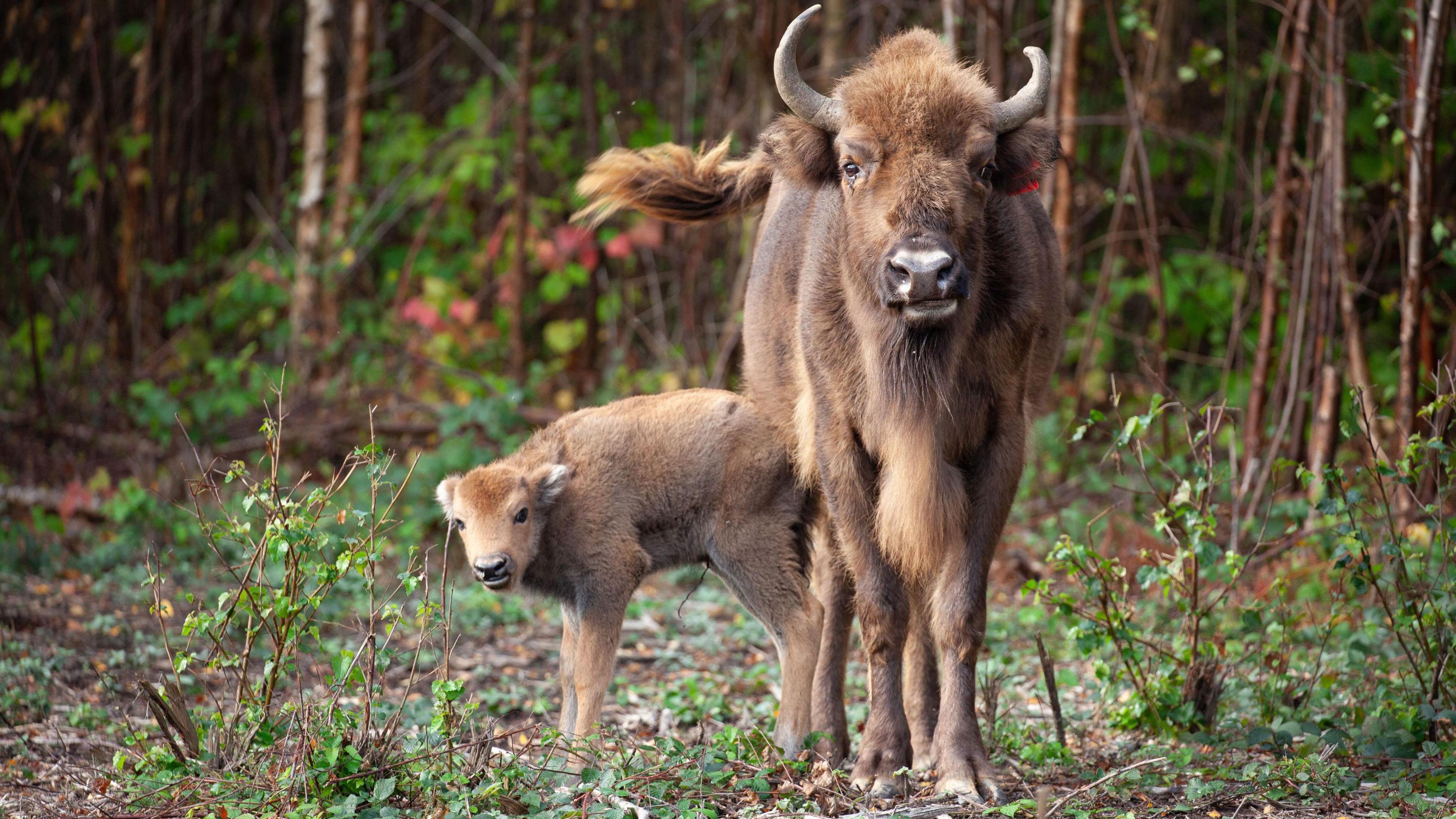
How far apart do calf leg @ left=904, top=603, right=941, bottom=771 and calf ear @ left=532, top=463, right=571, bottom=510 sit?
1688 mm

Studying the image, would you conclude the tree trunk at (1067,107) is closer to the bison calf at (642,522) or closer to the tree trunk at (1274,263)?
the tree trunk at (1274,263)

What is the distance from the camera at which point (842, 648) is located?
6.04m

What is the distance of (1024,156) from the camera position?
518 centimetres

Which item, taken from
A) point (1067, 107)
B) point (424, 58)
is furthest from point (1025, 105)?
point (424, 58)

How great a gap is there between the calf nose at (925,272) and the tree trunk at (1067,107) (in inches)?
201

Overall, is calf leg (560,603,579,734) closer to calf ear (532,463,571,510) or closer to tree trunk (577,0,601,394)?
calf ear (532,463,571,510)

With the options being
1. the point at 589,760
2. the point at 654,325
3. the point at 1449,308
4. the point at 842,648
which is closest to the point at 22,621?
the point at 589,760

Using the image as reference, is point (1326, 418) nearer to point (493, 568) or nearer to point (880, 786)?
point (880, 786)

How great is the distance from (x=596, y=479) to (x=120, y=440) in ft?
22.0

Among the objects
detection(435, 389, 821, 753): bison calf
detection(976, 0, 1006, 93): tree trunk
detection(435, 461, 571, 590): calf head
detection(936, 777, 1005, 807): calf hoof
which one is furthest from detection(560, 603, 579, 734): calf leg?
detection(976, 0, 1006, 93): tree trunk

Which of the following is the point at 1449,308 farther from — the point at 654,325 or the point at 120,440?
the point at 120,440

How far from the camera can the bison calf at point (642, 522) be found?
5.77 metres

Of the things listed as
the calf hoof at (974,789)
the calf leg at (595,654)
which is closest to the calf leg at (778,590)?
the calf leg at (595,654)

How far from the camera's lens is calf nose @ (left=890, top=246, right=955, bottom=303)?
4445 mm
